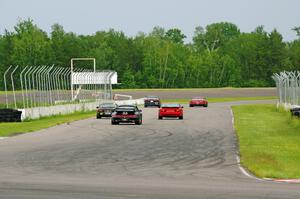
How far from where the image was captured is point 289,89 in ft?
232

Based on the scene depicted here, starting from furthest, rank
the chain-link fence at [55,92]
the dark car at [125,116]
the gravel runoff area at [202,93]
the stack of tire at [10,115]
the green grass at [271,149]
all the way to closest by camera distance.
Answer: the gravel runoff area at [202,93] → the chain-link fence at [55,92] → the stack of tire at [10,115] → the dark car at [125,116] → the green grass at [271,149]

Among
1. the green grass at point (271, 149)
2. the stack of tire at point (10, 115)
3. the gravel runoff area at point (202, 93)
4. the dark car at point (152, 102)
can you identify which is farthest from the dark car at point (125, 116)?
the gravel runoff area at point (202, 93)

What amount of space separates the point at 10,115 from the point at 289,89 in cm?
2749

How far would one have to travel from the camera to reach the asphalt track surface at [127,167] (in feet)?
55.3

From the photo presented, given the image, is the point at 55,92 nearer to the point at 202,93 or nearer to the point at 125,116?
the point at 125,116

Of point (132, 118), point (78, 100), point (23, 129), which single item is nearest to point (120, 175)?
point (23, 129)

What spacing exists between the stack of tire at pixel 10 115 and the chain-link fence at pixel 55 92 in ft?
4.24

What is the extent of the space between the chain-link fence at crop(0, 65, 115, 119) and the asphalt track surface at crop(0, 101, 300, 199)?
1579cm

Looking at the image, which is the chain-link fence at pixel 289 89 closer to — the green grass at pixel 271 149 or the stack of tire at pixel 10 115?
the green grass at pixel 271 149

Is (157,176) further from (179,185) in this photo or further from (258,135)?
(258,135)

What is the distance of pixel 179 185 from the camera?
61.2ft

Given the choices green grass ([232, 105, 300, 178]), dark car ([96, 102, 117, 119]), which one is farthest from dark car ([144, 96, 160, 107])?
green grass ([232, 105, 300, 178])

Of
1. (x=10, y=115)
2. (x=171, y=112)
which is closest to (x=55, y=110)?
(x=171, y=112)

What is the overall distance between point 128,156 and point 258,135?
1499 centimetres
